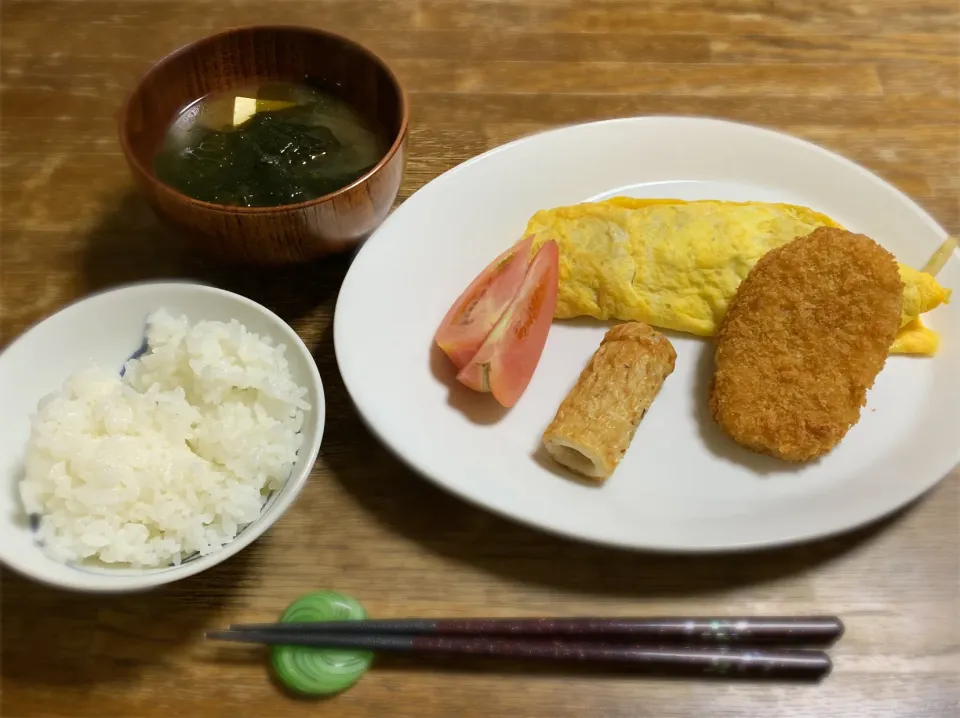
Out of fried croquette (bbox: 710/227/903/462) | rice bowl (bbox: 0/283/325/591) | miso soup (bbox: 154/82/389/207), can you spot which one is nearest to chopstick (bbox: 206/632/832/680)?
rice bowl (bbox: 0/283/325/591)

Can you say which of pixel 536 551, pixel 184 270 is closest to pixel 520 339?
pixel 536 551

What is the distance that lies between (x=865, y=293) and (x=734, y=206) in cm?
47

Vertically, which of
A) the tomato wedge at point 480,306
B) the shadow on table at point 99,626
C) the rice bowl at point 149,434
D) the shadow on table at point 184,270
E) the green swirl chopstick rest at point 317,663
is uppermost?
the tomato wedge at point 480,306

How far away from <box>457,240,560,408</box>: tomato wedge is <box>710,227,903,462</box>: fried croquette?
444 mm

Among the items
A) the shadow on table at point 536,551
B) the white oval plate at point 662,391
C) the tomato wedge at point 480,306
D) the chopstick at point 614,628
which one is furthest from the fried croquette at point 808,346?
the tomato wedge at point 480,306

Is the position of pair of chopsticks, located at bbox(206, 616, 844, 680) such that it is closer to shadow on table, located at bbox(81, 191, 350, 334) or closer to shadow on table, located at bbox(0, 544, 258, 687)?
shadow on table, located at bbox(0, 544, 258, 687)

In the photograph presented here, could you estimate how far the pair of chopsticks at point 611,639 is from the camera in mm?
1431

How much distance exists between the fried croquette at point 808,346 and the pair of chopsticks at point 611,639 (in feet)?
1.39

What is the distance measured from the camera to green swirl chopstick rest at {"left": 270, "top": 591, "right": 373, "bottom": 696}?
141cm

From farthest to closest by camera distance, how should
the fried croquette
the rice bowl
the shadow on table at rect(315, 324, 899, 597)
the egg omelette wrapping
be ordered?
the egg omelette wrapping → the fried croquette → the shadow on table at rect(315, 324, 899, 597) → the rice bowl

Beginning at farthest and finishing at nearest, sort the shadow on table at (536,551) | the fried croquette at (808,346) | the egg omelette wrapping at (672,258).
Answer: the egg omelette wrapping at (672,258)
the fried croquette at (808,346)
the shadow on table at (536,551)

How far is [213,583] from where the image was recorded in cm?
155

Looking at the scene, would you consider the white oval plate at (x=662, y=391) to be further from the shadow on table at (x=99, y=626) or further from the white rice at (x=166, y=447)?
the shadow on table at (x=99, y=626)

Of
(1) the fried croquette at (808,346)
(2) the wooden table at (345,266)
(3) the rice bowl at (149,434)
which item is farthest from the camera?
(1) the fried croquette at (808,346)
